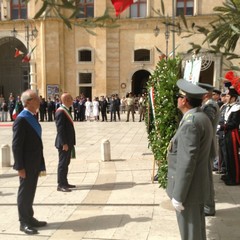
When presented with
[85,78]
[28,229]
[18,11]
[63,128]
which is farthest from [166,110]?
[18,11]

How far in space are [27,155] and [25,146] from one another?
13 cm

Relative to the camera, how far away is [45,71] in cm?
3048

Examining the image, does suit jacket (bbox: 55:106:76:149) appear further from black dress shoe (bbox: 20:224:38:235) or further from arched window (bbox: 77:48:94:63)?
arched window (bbox: 77:48:94:63)

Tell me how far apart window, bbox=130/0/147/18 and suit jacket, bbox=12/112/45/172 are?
27.2 meters

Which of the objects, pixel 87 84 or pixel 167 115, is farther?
pixel 87 84

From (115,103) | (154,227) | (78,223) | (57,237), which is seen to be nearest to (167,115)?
(154,227)

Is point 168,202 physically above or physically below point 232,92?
below

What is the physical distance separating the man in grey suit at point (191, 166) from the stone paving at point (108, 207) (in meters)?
1.09

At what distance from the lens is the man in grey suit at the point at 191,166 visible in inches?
134

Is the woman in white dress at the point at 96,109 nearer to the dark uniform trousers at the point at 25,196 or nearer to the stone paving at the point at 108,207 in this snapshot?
the stone paving at the point at 108,207

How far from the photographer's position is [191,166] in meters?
3.40

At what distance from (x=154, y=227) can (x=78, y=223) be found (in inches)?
43.8

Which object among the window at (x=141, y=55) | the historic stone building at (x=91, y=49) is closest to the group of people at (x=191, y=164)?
the historic stone building at (x=91, y=49)

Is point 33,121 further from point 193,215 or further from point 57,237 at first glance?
point 193,215
